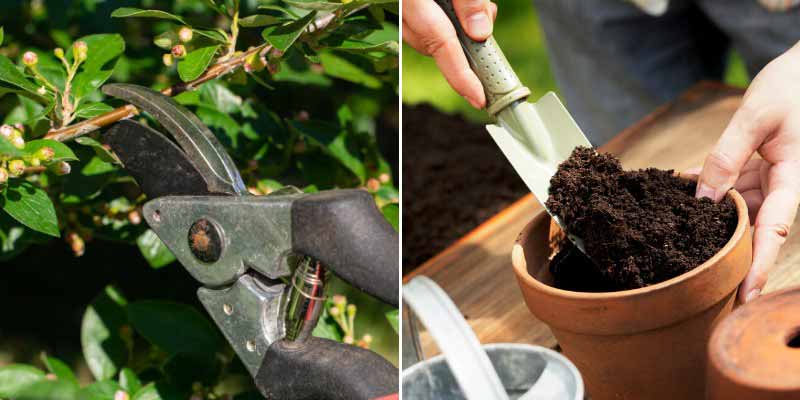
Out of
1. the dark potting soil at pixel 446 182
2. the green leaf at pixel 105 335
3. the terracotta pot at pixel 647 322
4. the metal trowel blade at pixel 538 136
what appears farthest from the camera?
the dark potting soil at pixel 446 182

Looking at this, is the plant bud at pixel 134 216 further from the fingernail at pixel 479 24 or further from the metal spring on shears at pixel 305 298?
the fingernail at pixel 479 24

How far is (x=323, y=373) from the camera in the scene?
968 millimetres

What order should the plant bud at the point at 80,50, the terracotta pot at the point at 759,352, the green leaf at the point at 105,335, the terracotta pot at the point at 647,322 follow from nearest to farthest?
the terracotta pot at the point at 759,352, the terracotta pot at the point at 647,322, the plant bud at the point at 80,50, the green leaf at the point at 105,335

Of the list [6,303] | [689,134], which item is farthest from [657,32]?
[6,303]

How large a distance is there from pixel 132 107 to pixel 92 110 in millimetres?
55

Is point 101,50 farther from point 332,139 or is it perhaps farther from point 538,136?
point 538,136

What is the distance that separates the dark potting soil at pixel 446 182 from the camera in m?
2.14

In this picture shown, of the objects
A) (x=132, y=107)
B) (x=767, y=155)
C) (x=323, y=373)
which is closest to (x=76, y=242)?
(x=132, y=107)

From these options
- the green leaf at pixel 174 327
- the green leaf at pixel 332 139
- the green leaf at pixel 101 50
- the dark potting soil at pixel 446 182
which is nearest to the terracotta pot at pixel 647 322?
the green leaf at pixel 332 139

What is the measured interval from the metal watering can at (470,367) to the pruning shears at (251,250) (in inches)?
3.3

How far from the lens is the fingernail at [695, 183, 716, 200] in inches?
44.3

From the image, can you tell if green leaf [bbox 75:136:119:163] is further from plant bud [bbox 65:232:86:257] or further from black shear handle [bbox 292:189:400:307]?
black shear handle [bbox 292:189:400:307]

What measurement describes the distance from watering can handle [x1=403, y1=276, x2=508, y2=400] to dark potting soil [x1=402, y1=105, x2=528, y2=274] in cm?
96

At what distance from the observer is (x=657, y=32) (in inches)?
90.3
